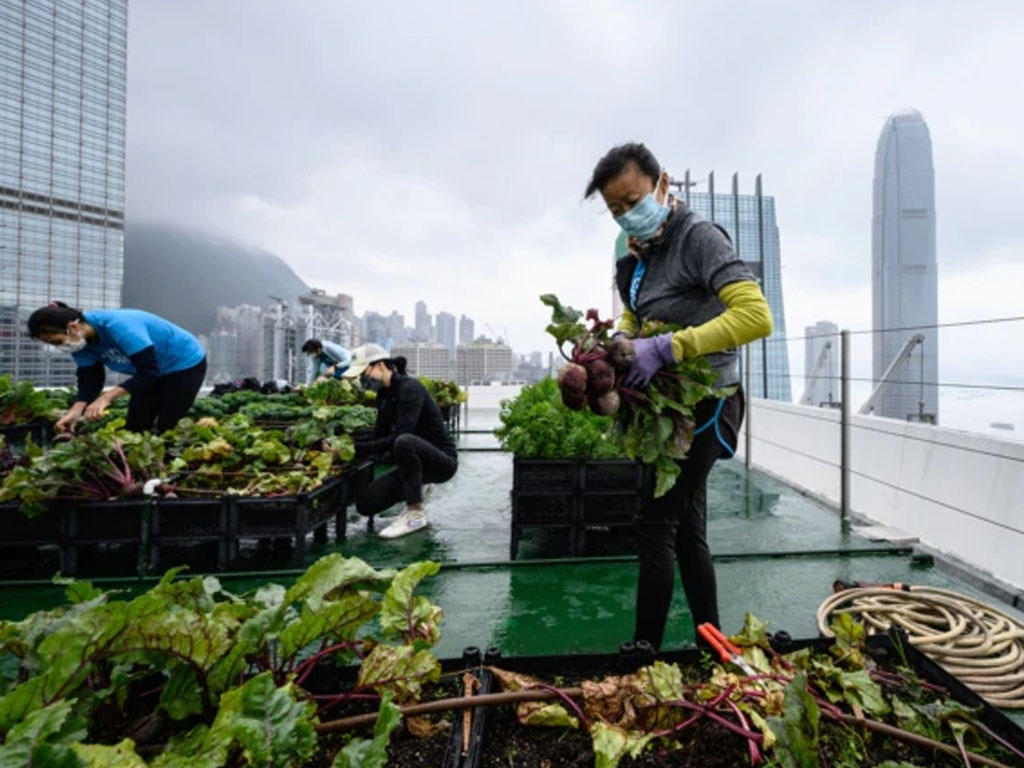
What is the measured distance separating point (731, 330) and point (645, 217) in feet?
1.49

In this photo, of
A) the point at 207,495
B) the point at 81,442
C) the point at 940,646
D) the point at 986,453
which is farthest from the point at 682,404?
the point at 81,442

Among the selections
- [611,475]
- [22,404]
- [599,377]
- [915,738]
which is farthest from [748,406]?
[22,404]

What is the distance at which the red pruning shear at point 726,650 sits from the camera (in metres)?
1.10

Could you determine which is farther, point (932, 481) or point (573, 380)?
point (932, 481)

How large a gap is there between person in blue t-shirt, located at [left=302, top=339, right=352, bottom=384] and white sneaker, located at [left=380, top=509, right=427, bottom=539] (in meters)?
4.91

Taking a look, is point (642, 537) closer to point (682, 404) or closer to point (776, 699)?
point (682, 404)

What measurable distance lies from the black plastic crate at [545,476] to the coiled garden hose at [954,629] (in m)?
1.31

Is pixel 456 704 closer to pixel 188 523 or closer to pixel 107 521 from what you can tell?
pixel 188 523

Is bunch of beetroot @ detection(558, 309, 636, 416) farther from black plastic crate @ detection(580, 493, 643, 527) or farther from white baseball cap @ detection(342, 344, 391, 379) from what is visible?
white baseball cap @ detection(342, 344, 391, 379)

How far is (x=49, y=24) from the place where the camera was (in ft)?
72.6

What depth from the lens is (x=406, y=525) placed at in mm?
3496

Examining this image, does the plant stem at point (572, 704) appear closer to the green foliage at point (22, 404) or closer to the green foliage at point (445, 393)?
the green foliage at point (445, 393)

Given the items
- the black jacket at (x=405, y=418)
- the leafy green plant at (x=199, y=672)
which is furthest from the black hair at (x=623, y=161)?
the black jacket at (x=405, y=418)

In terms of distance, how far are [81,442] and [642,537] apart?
2870 millimetres
